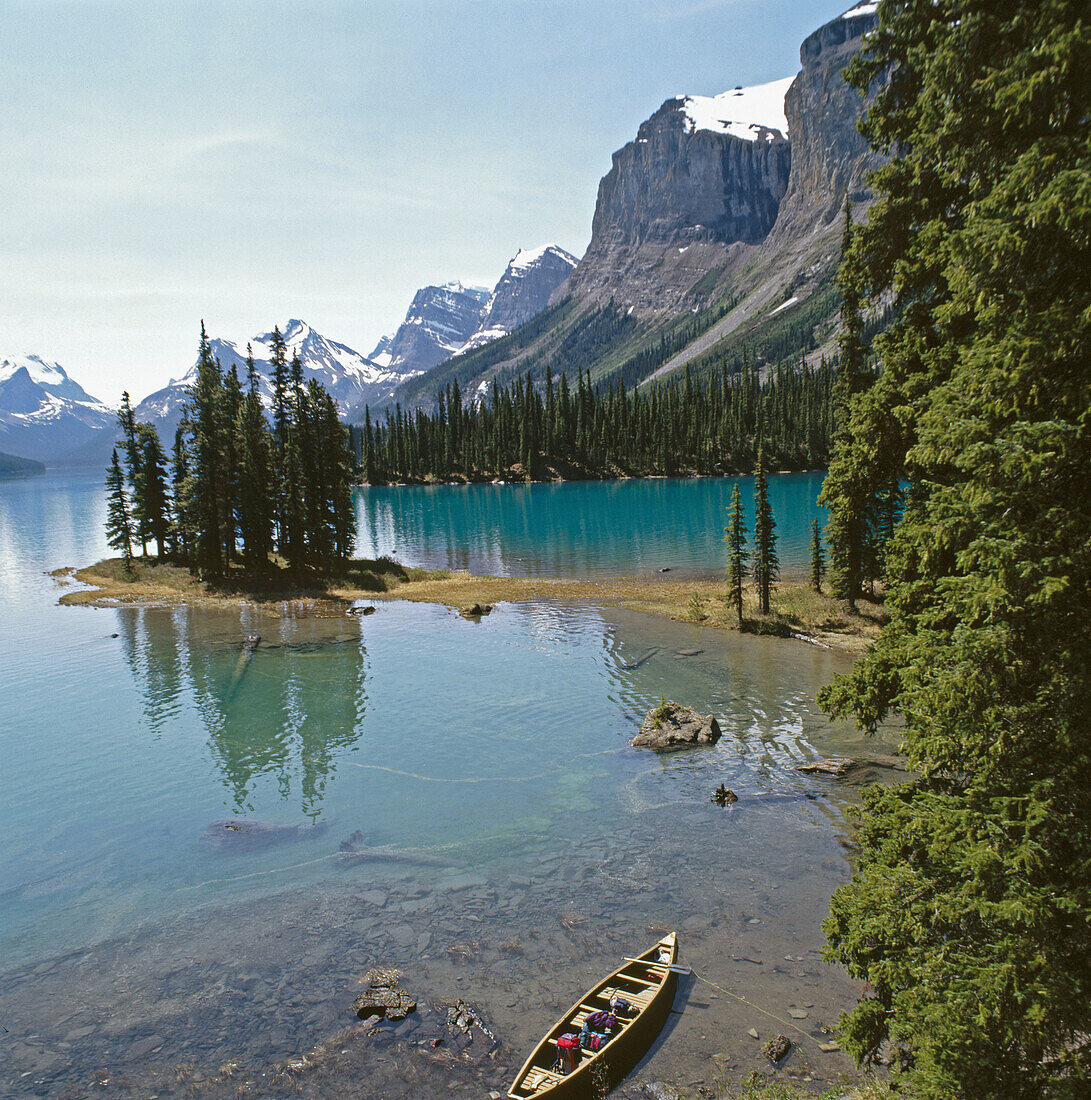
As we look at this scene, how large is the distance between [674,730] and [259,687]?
Result: 24.1 meters

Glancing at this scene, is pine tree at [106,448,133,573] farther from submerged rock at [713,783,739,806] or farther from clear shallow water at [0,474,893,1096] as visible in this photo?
submerged rock at [713,783,739,806]

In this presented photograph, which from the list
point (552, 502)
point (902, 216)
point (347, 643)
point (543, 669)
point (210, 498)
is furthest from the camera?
point (552, 502)

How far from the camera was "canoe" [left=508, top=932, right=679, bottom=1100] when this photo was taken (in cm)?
1257

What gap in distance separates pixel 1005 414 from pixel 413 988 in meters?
16.6

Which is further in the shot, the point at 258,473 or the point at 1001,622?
the point at 258,473

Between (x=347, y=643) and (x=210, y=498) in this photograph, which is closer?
(x=347, y=643)

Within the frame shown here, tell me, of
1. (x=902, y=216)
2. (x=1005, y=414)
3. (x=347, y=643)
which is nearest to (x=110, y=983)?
(x=1005, y=414)

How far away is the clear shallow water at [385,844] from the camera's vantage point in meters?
15.6

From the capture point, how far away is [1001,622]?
368 inches

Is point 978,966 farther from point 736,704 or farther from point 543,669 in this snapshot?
point 543,669

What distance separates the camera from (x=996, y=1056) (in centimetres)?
895

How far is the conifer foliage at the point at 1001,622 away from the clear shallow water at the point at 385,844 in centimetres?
622

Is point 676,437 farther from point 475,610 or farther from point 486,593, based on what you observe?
point 475,610

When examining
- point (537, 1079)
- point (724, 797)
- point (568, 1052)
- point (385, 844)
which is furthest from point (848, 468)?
point (385, 844)
